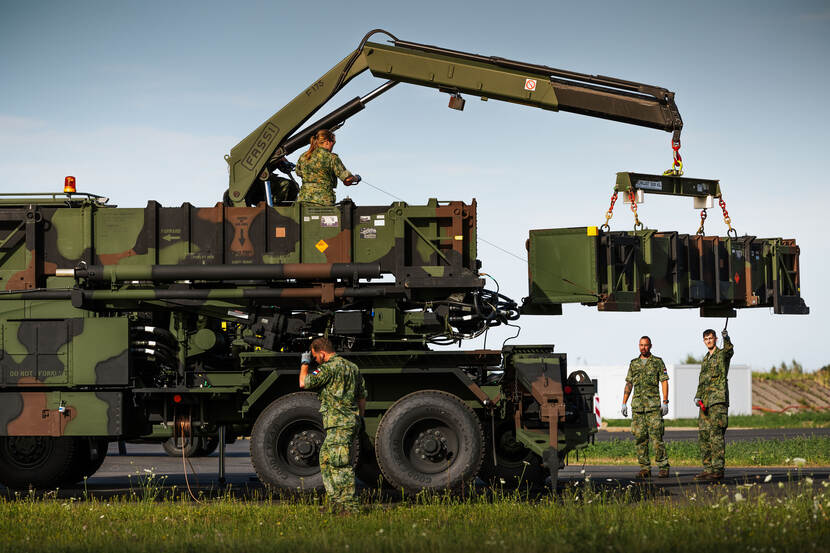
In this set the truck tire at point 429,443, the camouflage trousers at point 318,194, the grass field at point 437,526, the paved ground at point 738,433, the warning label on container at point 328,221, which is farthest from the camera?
the paved ground at point 738,433

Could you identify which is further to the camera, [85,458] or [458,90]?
[85,458]

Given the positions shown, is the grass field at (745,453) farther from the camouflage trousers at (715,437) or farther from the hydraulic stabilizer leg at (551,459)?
the hydraulic stabilizer leg at (551,459)

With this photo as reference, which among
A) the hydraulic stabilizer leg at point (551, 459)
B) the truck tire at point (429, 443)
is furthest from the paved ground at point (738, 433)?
the truck tire at point (429, 443)

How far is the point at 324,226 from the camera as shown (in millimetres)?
11328

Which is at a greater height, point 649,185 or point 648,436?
point 649,185

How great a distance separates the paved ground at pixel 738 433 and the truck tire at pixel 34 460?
A: 1534 cm

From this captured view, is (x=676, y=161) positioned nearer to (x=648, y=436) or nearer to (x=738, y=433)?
(x=648, y=436)

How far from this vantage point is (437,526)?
8273 millimetres

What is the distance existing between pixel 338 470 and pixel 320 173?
13.3ft

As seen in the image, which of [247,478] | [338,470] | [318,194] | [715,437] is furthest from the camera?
[247,478]

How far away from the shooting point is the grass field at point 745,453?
16062 millimetres

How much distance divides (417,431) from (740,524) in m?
4.17

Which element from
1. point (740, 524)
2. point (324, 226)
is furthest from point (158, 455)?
point (740, 524)

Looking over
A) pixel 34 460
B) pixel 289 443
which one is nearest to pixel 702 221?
pixel 289 443
